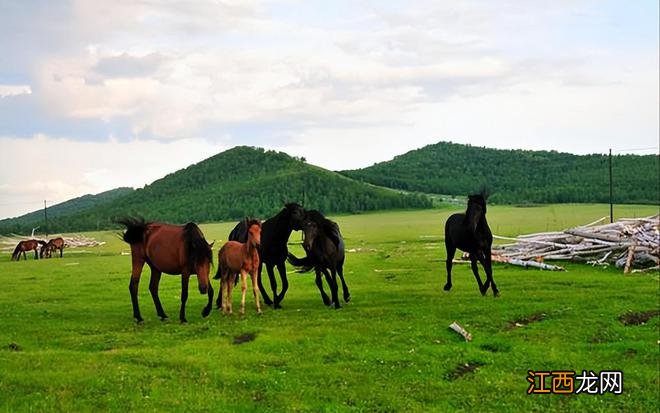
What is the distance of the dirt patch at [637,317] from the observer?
13422mm

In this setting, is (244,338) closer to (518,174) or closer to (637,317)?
(637,317)

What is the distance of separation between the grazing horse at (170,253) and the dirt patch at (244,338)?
1860 mm

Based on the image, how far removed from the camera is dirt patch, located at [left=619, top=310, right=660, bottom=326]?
1342 cm

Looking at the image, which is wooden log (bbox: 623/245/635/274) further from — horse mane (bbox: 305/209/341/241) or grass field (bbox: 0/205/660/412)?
horse mane (bbox: 305/209/341/241)

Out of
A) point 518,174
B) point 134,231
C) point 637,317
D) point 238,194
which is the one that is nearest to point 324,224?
point 134,231

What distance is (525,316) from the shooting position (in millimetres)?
14031

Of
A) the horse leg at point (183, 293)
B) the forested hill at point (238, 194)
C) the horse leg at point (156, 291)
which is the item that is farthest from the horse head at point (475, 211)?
the forested hill at point (238, 194)

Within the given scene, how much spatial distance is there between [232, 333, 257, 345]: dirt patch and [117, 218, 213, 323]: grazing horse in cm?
186

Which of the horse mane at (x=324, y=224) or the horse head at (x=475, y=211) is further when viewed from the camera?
the horse head at (x=475, y=211)

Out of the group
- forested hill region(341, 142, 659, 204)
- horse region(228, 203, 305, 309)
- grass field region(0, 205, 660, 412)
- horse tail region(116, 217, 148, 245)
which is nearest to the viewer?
grass field region(0, 205, 660, 412)

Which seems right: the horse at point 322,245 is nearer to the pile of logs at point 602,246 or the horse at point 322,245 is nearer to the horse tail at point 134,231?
the horse tail at point 134,231

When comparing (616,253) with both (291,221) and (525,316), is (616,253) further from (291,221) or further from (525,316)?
(291,221)

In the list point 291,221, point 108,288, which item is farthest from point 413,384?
point 108,288

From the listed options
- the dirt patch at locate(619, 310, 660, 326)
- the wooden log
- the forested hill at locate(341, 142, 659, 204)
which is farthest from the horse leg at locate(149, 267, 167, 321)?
the forested hill at locate(341, 142, 659, 204)
